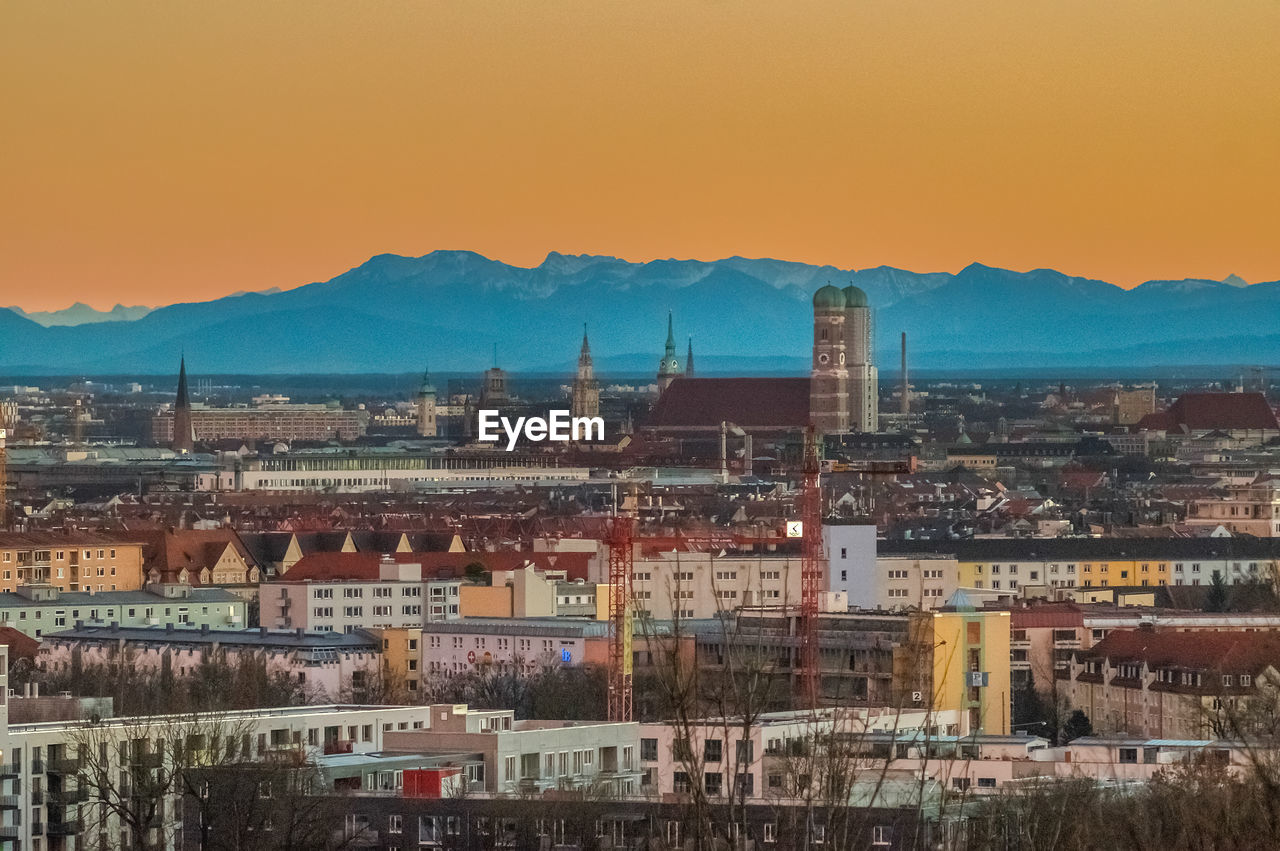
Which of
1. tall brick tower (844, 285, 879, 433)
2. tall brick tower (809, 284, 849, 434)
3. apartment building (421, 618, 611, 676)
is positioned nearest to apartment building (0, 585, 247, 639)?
apartment building (421, 618, 611, 676)

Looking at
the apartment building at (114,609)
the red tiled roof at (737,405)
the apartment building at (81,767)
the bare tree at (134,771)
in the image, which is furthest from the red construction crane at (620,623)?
the red tiled roof at (737,405)

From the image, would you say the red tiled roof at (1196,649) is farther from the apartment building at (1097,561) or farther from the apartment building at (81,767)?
the apartment building at (1097,561)

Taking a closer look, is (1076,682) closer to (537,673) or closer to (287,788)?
(537,673)

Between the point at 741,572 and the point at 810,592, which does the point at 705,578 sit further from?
the point at 810,592

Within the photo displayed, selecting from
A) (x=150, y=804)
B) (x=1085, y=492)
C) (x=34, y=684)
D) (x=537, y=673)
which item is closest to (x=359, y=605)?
(x=537, y=673)

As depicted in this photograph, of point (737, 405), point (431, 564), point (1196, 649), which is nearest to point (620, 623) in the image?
point (1196, 649)

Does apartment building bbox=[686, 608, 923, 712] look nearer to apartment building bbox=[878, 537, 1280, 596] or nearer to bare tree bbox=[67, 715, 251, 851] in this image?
bare tree bbox=[67, 715, 251, 851]
